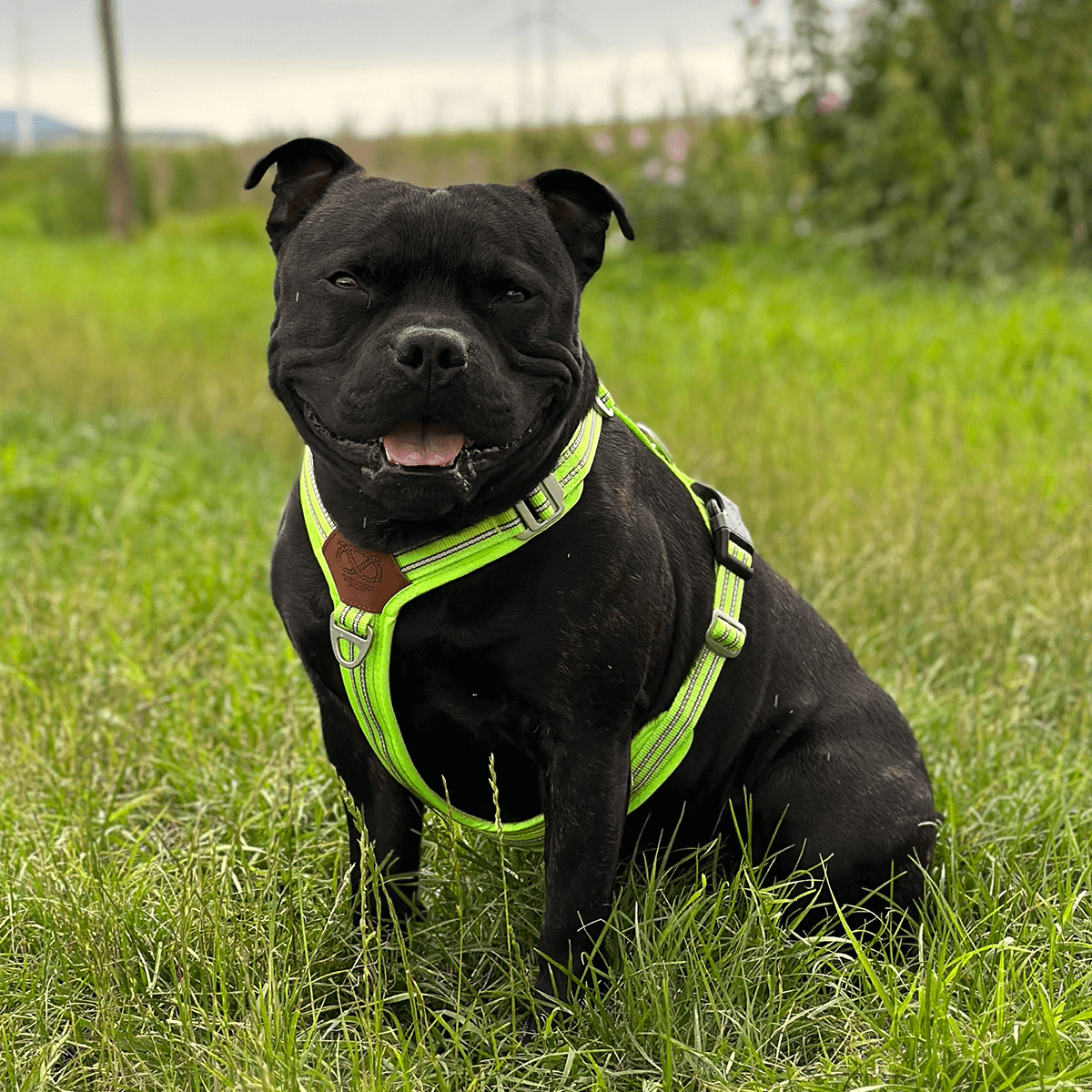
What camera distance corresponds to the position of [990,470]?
4688 millimetres

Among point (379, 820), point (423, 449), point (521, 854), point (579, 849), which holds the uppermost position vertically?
point (423, 449)

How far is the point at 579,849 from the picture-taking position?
2053 mm

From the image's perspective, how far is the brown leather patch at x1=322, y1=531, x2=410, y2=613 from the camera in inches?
77.9

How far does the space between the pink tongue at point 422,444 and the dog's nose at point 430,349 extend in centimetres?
13

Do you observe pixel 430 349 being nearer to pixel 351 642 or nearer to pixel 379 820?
pixel 351 642

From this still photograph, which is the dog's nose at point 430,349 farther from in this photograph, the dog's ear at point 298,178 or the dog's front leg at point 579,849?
the dog's front leg at point 579,849

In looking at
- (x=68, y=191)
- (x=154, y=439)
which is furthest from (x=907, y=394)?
(x=68, y=191)

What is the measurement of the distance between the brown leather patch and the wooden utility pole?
2040 centimetres

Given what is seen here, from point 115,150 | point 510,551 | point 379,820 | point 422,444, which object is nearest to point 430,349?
point 422,444

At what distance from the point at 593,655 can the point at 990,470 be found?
3.21m

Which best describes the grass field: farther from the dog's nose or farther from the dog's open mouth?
the dog's nose

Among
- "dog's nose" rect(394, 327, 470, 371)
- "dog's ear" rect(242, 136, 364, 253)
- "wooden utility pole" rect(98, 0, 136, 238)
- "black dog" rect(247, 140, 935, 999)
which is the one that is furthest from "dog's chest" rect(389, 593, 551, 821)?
"wooden utility pole" rect(98, 0, 136, 238)

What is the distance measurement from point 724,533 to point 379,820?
0.91 m

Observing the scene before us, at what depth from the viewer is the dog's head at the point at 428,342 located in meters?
1.84
